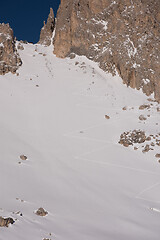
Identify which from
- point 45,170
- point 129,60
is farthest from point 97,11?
point 45,170

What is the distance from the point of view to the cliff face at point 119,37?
23547 millimetres

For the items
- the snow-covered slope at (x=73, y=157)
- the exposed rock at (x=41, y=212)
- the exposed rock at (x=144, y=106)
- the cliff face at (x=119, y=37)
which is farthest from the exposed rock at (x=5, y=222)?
the cliff face at (x=119, y=37)

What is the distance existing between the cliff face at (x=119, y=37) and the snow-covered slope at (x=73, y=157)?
1383mm

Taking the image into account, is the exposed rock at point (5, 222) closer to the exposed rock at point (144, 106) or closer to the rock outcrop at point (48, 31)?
the exposed rock at point (144, 106)

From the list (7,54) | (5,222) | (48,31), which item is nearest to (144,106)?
(7,54)

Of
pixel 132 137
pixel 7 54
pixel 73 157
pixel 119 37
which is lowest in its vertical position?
pixel 73 157

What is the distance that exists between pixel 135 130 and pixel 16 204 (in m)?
10.1

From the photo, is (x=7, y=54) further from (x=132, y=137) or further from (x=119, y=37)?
(x=132, y=137)

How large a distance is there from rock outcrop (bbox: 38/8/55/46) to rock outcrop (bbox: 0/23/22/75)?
7.19 metres

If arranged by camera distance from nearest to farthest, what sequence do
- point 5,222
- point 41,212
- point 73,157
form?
point 5,222, point 41,212, point 73,157

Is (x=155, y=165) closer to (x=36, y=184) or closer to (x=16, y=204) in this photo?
(x=36, y=184)

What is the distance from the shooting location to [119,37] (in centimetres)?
2473

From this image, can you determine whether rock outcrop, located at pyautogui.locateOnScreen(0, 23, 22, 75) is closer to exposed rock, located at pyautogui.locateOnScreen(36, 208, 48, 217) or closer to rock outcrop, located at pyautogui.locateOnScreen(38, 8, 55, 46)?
rock outcrop, located at pyautogui.locateOnScreen(38, 8, 55, 46)

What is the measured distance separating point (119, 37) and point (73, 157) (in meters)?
15.6
